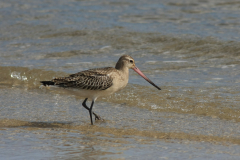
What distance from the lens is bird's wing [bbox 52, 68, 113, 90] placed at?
7887mm

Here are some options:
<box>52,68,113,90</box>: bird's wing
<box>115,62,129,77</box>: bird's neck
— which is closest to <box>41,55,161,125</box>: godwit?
<box>52,68,113,90</box>: bird's wing

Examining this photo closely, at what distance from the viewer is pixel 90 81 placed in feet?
26.0

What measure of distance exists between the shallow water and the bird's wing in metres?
0.32

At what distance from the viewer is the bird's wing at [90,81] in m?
7.89

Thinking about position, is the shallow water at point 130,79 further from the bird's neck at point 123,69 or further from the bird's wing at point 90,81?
the bird's neck at point 123,69

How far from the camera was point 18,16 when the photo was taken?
17.4m

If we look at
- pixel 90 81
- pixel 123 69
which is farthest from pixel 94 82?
pixel 123 69

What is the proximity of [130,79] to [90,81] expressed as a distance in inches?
106

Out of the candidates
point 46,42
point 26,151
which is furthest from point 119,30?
point 26,151

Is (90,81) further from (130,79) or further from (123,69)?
(130,79)

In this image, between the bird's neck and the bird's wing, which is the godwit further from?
the bird's neck

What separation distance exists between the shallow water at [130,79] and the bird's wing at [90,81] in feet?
1.04

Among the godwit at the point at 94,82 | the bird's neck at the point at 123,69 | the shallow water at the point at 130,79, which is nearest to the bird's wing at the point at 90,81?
the godwit at the point at 94,82

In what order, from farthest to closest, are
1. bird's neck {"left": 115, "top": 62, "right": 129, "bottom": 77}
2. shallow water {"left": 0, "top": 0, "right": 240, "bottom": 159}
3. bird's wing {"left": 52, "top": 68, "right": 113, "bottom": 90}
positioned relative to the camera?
bird's neck {"left": 115, "top": 62, "right": 129, "bottom": 77} → bird's wing {"left": 52, "top": 68, "right": 113, "bottom": 90} → shallow water {"left": 0, "top": 0, "right": 240, "bottom": 159}
